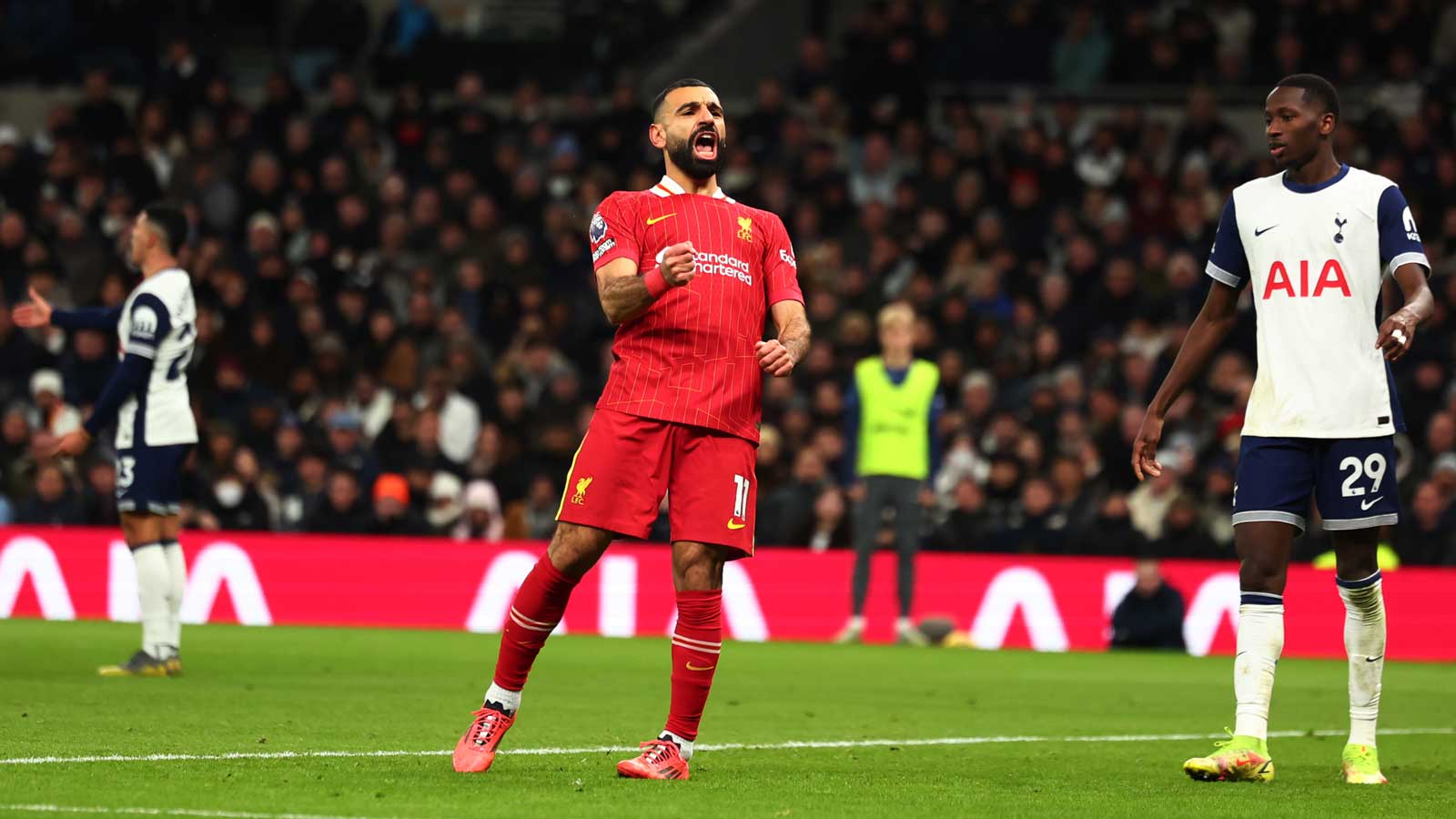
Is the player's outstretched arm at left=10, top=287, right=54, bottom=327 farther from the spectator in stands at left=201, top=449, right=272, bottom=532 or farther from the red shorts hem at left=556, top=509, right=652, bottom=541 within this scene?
the spectator in stands at left=201, top=449, right=272, bottom=532

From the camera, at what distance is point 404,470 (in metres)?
18.9

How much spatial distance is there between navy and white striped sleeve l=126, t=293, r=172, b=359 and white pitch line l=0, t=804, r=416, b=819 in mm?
5401

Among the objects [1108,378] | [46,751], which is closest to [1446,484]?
[1108,378]

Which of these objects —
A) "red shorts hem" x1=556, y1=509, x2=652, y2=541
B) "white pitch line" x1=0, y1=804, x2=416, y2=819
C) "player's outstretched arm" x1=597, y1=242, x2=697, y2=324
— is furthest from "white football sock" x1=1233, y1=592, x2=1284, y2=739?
"white pitch line" x1=0, y1=804, x2=416, y2=819

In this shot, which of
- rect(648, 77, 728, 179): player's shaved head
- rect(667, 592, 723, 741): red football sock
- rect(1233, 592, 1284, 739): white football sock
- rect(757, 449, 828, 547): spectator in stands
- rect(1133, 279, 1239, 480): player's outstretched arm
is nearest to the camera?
rect(667, 592, 723, 741): red football sock

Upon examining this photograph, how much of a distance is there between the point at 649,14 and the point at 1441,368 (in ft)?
36.7

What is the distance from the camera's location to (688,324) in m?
6.90

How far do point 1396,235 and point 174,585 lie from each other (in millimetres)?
6568

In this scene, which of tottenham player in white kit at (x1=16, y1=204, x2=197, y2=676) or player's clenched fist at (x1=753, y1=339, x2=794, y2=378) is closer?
player's clenched fist at (x1=753, y1=339, x2=794, y2=378)

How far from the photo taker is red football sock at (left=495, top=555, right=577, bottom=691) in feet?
22.5

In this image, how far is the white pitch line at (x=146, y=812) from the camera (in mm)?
5527

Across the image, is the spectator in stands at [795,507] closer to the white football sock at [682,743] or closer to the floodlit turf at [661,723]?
the floodlit turf at [661,723]

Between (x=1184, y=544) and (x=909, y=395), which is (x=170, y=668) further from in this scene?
(x=1184, y=544)

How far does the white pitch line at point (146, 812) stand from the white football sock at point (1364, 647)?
3.59 metres
